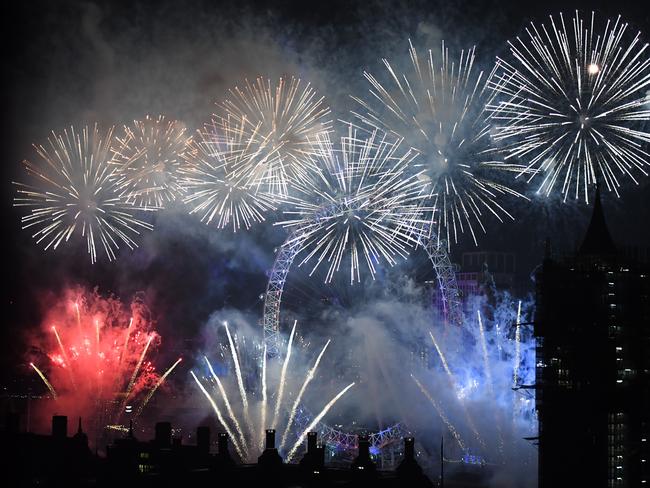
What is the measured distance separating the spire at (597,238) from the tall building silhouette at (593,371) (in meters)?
0.68

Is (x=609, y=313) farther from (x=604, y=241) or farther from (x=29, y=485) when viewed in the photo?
(x=29, y=485)

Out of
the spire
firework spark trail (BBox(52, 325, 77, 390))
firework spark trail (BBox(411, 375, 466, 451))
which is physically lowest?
firework spark trail (BBox(411, 375, 466, 451))

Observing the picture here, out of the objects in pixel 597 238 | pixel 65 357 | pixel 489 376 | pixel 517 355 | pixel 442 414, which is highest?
pixel 597 238

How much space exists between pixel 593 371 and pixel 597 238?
7884mm

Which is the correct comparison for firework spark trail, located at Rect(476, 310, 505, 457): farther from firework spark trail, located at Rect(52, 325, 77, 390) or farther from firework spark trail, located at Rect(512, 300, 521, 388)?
firework spark trail, located at Rect(52, 325, 77, 390)

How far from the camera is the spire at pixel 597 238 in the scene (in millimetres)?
60406

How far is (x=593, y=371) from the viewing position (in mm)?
56750

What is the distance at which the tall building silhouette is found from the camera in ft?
182

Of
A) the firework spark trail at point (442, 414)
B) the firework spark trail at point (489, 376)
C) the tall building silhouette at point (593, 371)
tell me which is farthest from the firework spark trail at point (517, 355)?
the tall building silhouette at point (593, 371)

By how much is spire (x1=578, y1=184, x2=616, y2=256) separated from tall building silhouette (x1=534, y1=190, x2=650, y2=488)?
0.68 meters

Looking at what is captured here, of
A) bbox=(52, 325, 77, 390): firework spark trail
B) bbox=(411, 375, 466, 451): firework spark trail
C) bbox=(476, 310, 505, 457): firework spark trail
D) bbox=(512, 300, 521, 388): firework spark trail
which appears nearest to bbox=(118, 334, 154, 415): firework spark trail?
bbox=(52, 325, 77, 390): firework spark trail

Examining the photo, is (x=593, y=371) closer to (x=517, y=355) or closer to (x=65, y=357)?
(x=517, y=355)

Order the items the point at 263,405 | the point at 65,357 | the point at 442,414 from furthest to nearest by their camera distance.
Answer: the point at 65,357
the point at 442,414
the point at 263,405

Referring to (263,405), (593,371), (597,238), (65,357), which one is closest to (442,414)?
(263,405)
